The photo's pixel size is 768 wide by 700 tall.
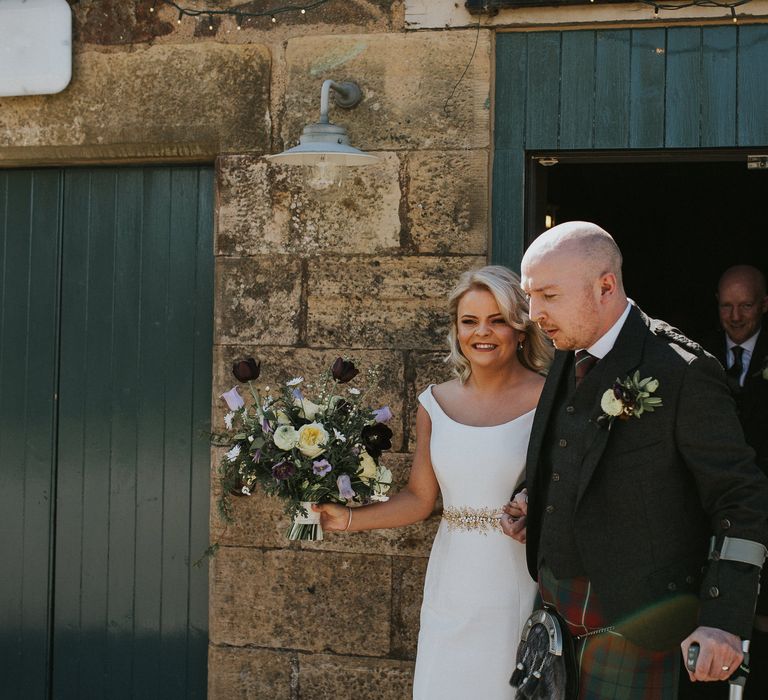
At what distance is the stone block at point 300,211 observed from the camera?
4570 mm

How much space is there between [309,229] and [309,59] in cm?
71

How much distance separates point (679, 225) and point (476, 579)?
5.97 metres

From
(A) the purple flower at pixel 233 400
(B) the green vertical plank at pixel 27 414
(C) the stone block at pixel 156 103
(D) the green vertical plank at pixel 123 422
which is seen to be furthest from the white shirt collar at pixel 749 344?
(B) the green vertical plank at pixel 27 414

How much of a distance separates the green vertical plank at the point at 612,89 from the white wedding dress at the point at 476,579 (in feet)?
4.35

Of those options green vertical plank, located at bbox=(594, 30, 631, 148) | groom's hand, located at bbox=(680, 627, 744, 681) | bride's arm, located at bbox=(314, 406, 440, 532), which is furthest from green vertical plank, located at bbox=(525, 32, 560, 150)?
groom's hand, located at bbox=(680, 627, 744, 681)

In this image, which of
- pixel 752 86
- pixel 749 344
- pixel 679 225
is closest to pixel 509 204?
pixel 752 86

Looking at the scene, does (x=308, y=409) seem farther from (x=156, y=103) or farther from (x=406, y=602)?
(x=156, y=103)

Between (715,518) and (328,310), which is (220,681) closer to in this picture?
(328,310)

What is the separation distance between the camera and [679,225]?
898cm

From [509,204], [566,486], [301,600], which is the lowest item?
[301,600]

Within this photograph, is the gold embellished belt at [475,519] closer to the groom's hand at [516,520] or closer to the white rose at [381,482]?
the groom's hand at [516,520]

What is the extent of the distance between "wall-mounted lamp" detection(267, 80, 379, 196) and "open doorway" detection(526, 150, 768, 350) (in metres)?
3.82

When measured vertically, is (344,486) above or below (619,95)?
below

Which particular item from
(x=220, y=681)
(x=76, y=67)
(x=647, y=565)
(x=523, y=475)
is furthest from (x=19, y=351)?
(x=647, y=565)
